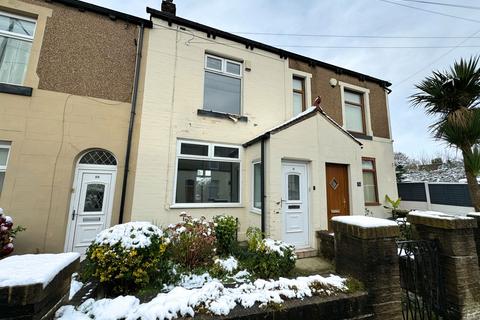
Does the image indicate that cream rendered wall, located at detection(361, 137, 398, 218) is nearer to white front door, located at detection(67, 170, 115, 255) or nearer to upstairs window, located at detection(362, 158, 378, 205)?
upstairs window, located at detection(362, 158, 378, 205)

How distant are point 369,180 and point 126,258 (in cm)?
903

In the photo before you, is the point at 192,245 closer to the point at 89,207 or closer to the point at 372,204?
the point at 89,207

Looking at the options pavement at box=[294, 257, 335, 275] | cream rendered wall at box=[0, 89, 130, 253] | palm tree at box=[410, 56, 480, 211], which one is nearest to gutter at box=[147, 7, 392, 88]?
palm tree at box=[410, 56, 480, 211]

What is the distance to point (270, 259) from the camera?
3.81 m

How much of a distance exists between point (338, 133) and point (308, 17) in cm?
470

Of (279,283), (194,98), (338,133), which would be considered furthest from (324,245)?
(194,98)

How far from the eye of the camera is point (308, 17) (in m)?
7.91

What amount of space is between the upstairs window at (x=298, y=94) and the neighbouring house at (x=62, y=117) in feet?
18.5

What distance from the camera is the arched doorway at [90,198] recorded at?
531 cm

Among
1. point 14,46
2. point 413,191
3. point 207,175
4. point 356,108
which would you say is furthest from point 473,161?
point 14,46

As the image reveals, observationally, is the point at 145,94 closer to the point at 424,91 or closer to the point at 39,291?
the point at 39,291

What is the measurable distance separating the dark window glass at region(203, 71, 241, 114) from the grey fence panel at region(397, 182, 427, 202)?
862cm

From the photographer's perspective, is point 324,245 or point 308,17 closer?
point 324,245

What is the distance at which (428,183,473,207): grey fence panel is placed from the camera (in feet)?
25.3
